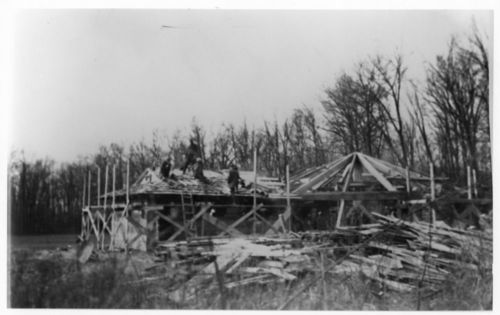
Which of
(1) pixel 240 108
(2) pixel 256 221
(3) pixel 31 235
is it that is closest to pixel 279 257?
(2) pixel 256 221

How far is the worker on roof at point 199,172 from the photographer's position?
37.1 ft

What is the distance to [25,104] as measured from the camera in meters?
10.5

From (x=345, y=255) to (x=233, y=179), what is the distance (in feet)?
9.74

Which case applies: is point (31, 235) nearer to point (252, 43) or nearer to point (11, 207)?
point (11, 207)

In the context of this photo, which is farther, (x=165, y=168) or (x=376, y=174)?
(x=376, y=174)

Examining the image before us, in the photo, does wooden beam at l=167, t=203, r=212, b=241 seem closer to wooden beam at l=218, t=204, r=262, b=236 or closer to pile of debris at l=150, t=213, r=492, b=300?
pile of debris at l=150, t=213, r=492, b=300

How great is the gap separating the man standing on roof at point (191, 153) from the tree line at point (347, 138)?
11 centimetres

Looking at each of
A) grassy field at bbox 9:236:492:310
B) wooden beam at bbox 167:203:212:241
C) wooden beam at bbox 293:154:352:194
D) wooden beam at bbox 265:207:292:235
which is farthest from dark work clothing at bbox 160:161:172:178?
wooden beam at bbox 293:154:352:194

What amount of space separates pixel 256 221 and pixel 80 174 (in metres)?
4.07

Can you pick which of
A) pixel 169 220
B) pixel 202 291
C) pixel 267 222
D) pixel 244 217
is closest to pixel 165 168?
pixel 169 220

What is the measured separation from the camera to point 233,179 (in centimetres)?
1134

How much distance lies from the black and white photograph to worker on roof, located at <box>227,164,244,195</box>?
9cm

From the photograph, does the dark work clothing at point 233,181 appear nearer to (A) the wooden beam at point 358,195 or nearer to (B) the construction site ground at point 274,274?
(B) the construction site ground at point 274,274

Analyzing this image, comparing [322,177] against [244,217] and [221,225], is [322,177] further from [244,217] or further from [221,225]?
[221,225]
